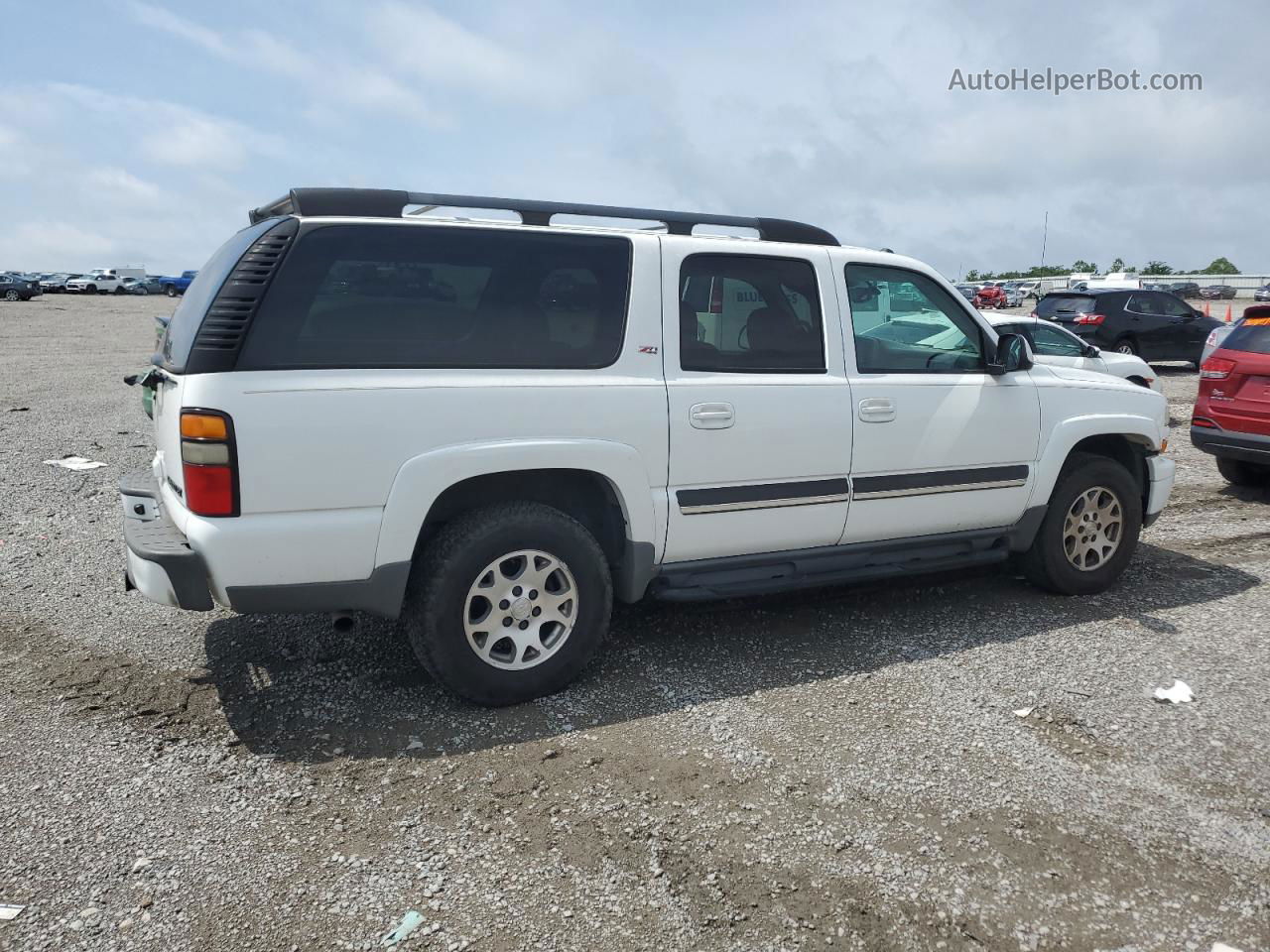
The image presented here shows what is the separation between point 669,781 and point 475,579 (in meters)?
1.07

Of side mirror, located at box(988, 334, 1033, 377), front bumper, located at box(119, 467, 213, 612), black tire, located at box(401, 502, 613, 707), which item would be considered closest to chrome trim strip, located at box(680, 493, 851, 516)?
black tire, located at box(401, 502, 613, 707)

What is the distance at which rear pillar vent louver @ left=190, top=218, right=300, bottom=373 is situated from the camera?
346cm

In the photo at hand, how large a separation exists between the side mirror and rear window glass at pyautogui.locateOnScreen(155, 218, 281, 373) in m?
3.51

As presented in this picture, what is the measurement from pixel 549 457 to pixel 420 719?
1.19 meters

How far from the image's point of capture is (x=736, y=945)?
8.80 feet

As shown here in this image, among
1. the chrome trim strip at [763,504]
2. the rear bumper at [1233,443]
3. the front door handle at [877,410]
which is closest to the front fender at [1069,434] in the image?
the front door handle at [877,410]

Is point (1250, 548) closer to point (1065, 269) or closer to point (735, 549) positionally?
point (735, 549)

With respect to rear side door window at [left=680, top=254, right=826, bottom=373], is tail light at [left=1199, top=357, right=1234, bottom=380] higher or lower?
lower

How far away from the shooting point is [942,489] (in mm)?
4938

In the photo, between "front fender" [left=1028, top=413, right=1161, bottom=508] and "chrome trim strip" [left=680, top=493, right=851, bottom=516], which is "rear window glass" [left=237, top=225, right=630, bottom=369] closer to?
"chrome trim strip" [left=680, top=493, right=851, bottom=516]

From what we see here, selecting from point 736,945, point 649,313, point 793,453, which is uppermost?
point 649,313

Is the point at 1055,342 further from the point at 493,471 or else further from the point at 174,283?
the point at 174,283

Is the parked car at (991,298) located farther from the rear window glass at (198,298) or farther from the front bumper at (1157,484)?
the rear window glass at (198,298)

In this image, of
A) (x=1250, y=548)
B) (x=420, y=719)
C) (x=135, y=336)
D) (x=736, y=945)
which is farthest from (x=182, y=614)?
(x=135, y=336)
